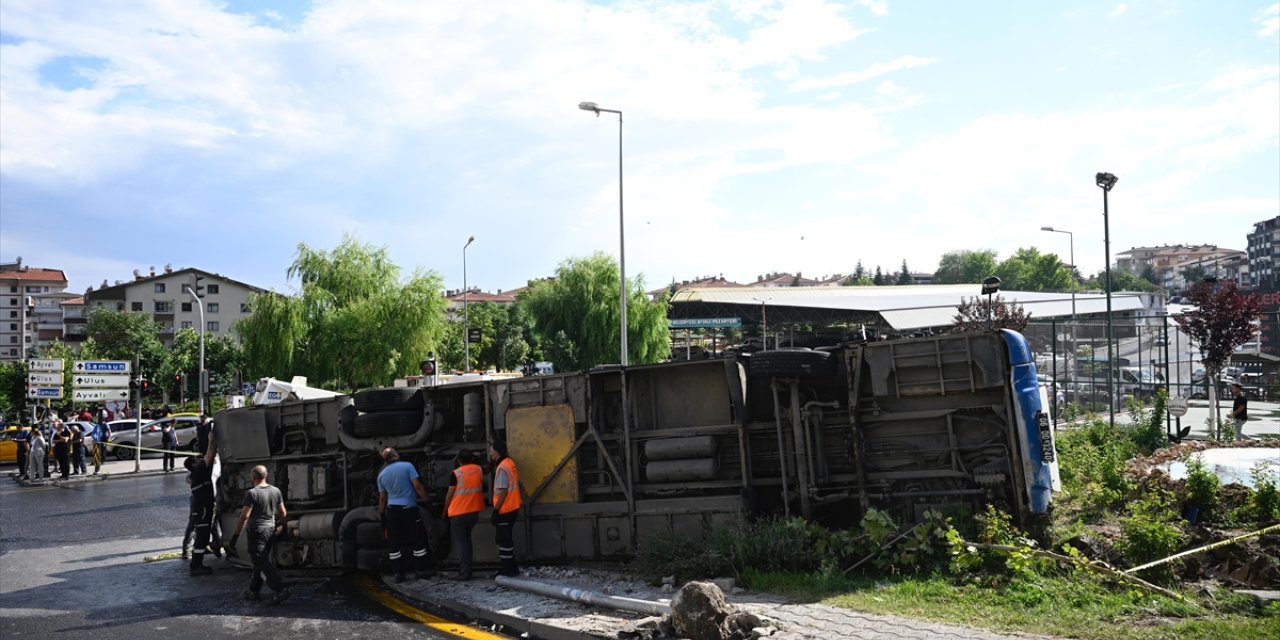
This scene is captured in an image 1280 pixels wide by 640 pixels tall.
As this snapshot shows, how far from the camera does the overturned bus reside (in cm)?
902

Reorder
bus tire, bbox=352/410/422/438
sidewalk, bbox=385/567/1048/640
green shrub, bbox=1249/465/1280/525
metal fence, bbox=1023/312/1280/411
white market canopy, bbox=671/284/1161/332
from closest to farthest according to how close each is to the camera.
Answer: sidewalk, bbox=385/567/1048/640 < green shrub, bbox=1249/465/1280/525 < bus tire, bbox=352/410/422/438 < metal fence, bbox=1023/312/1280/411 < white market canopy, bbox=671/284/1161/332

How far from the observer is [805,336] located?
451 inches

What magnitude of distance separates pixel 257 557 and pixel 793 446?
18.7 feet

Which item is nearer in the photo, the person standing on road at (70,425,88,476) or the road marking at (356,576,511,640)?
the road marking at (356,576,511,640)

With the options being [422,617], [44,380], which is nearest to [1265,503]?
[422,617]

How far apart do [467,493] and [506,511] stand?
515 millimetres

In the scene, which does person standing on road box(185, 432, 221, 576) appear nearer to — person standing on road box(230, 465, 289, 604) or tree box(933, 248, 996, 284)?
person standing on road box(230, 465, 289, 604)

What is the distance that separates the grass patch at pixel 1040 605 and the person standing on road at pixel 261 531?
5018 millimetres

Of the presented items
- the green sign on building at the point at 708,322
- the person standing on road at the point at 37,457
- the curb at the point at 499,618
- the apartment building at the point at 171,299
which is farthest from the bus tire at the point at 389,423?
the apartment building at the point at 171,299

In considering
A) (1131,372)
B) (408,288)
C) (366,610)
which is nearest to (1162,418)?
(1131,372)

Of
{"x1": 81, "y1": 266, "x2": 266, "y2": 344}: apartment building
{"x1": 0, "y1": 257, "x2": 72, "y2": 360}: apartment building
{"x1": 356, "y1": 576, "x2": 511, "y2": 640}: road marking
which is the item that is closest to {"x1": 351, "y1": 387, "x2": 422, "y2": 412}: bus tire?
{"x1": 356, "y1": 576, "x2": 511, "y2": 640}: road marking

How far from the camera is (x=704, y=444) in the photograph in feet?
32.7

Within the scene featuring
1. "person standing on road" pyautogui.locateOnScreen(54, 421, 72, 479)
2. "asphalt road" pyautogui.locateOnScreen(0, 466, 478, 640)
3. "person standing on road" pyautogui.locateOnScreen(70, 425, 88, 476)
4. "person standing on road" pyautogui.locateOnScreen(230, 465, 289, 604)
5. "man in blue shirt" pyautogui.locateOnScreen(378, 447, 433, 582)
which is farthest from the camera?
"person standing on road" pyautogui.locateOnScreen(70, 425, 88, 476)

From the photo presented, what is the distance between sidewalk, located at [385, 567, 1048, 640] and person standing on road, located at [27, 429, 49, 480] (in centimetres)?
1930
